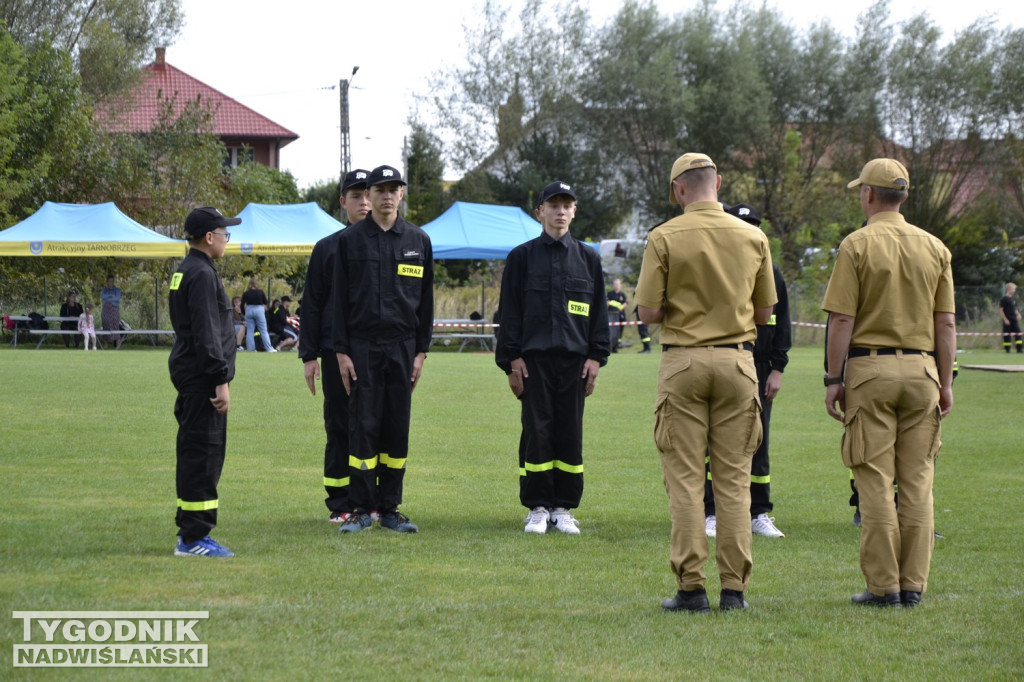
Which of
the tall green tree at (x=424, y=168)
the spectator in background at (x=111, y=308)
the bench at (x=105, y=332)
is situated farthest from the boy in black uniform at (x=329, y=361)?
the tall green tree at (x=424, y=168)

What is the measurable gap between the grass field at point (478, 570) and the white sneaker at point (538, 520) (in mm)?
152

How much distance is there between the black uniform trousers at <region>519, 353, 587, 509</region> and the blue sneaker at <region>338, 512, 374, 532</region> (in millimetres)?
1068

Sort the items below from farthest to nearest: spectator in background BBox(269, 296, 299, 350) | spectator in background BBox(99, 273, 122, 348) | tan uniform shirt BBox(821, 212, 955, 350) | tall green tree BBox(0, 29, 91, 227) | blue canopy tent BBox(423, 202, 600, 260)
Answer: tall green tree BBox(0, 29, 91, 227) → spectator in background BBox(99, 273, 122, 348) → spectator in background BBox(269, 296, 299, 350) → blue canopy tent BBox(423, 202, 600, 260) → tan uniform shirt BBox(821, 212, 955, 350)

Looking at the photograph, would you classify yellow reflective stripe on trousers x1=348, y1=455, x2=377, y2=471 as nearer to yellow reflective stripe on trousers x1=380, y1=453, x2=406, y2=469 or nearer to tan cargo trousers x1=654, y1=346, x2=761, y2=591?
yellow reflective stripe on trousers x1=380, y1=453, x2=406, y2=469

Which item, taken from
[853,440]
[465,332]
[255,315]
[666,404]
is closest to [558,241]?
[666,404]

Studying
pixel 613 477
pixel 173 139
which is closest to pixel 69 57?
pixel 173 139

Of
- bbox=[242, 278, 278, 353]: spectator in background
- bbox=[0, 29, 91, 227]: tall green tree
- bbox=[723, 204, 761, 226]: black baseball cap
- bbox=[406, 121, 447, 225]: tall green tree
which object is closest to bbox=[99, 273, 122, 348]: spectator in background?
bbox=[242, 278, 278, 353]: spectator in background

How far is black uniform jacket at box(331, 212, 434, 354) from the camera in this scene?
8086 mm

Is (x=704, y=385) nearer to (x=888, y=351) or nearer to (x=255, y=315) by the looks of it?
(x=888, y=351)

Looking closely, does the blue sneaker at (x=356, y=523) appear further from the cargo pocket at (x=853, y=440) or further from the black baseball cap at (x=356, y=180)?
the cargo pocket at (x=853, y=440)

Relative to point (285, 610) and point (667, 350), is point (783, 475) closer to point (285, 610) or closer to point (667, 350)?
point (667, 350)

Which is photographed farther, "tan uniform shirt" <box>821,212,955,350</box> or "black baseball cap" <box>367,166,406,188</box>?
"black baseball cap" <box>367,166,406,188</box>

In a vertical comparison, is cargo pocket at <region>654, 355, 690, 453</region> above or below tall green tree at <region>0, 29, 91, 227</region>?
below

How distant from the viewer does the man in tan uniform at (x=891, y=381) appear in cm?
597
